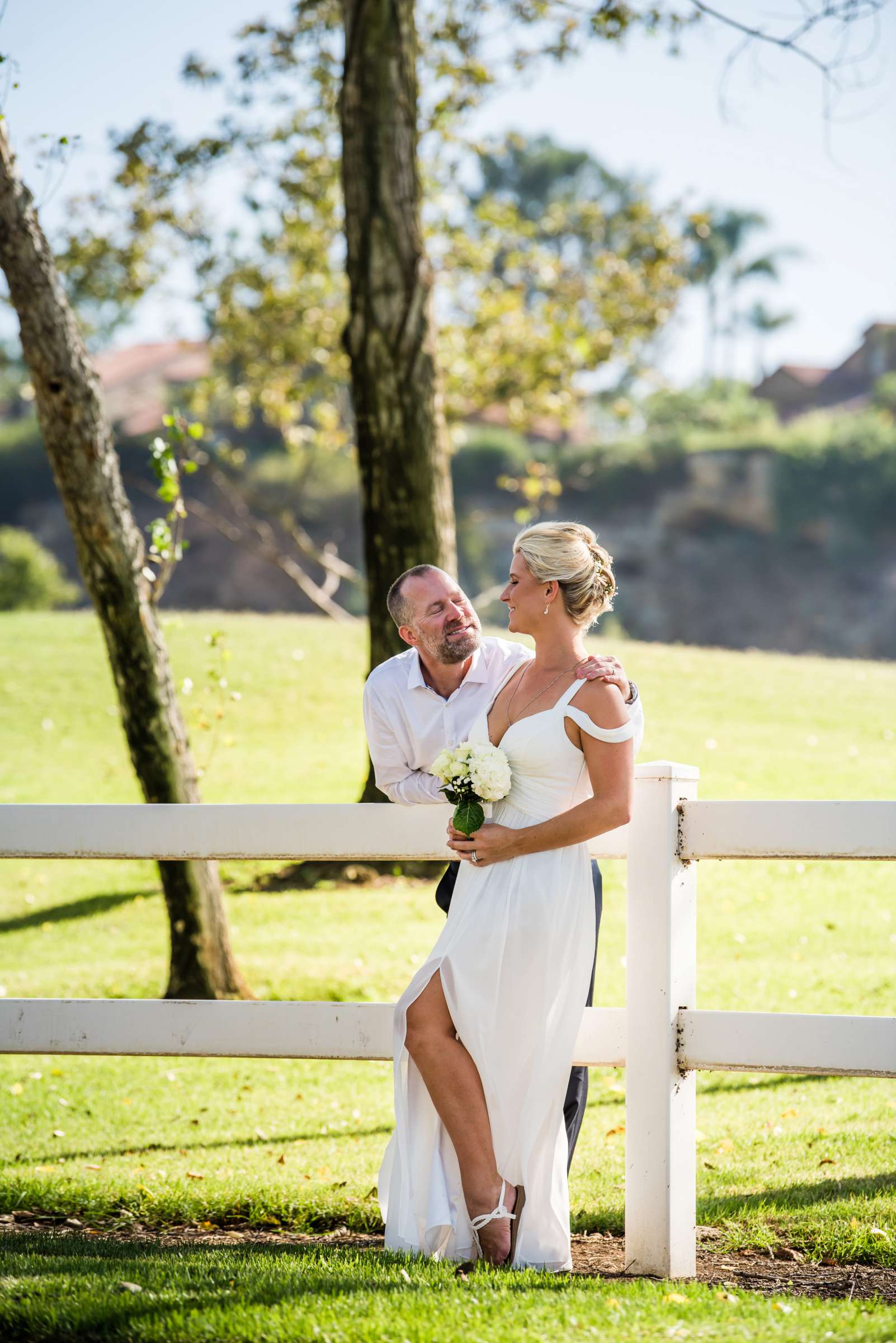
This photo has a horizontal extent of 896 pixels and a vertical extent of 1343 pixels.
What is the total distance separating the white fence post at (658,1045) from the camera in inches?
149

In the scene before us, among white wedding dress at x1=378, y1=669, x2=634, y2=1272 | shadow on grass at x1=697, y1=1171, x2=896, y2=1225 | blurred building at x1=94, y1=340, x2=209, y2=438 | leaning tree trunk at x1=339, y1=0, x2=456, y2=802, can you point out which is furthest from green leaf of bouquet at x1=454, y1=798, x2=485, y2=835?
blurred building at x1=94, y1=340, x2=209, y2=438

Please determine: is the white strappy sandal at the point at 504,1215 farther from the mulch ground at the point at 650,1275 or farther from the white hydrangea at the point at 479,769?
the white hydrangea at the point at 479,769

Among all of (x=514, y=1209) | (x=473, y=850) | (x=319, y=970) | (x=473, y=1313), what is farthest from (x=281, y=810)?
(x=319, y=970)

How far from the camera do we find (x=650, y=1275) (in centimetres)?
382

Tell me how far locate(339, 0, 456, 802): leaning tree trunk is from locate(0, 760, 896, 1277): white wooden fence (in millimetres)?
6450

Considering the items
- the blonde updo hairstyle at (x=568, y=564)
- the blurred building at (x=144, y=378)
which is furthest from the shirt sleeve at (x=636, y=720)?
the blurred building at (x=144, y=378)

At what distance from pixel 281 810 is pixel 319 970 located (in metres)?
5.72

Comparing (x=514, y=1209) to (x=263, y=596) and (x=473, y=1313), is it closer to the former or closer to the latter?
(x=473, y=1313)

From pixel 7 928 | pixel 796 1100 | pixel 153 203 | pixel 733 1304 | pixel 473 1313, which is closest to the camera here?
pixel 473 1313

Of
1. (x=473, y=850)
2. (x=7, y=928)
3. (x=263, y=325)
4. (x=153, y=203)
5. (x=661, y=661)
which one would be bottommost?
(x=7, y=928)

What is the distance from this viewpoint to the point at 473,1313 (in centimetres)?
309

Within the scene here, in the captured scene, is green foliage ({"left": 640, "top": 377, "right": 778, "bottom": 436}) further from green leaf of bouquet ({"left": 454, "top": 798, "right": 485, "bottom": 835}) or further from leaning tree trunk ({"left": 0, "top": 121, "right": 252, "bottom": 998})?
green leaf of bouquet ({"left": 454, "top": 798, "right": 485, "bottom": 835})

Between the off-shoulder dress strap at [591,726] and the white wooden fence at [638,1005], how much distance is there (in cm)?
14

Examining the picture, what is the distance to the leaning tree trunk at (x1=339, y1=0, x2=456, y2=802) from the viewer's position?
1030 cm
